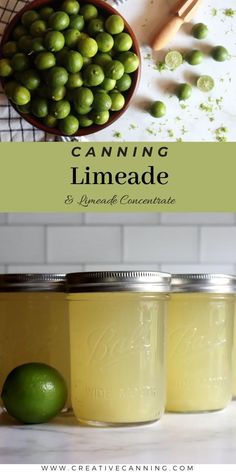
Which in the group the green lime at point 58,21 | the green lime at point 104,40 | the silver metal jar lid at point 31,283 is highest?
the green lime at point 58,21

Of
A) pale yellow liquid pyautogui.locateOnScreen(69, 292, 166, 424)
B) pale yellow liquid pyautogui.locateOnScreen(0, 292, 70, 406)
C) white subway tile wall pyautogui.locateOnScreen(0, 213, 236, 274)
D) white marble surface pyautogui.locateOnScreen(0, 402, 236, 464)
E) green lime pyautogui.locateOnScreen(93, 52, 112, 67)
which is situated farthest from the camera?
white subway tile wall pyautogui.locateOnScreen(0, 213, 236, 274)

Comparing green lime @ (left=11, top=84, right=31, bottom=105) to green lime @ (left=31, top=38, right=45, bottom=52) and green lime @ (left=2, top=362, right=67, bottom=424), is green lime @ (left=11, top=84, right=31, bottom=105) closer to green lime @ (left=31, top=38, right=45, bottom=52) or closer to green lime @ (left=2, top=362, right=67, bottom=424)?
green lime @ (left=31, top=38, right=45, bottom=52)

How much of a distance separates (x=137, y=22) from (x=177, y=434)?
2.11 ft

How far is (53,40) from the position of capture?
1222 millimetres

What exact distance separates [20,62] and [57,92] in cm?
7

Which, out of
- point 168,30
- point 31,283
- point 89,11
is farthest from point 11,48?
point 31,283

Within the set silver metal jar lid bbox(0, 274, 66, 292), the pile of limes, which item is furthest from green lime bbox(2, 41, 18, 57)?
silver metal jar lid bbox(0, 274, 66, 292)

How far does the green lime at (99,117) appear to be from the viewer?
1264 millimetres

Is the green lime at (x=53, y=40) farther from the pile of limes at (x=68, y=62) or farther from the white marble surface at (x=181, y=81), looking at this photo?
the white marble surface at (x=181, y=81)

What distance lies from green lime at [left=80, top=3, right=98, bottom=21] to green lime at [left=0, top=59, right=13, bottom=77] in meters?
0.14

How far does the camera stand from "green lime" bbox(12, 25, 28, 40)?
1248 mm

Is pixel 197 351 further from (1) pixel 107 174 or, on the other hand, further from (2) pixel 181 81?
(2) pixel 181 81

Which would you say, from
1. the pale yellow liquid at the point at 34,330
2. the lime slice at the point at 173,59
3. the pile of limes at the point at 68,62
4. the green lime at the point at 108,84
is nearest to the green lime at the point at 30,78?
the pile of limes at the point at 68,62

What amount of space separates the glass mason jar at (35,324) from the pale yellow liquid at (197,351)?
154 mm
